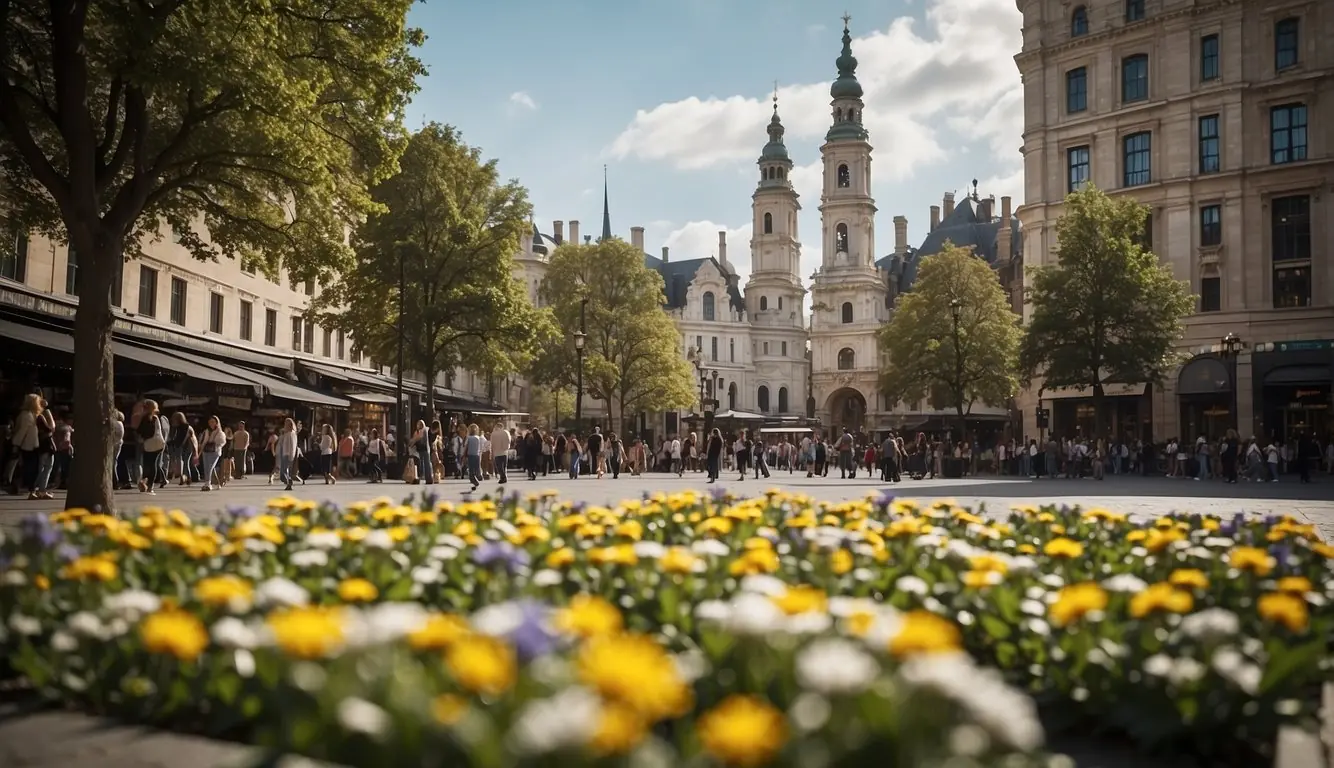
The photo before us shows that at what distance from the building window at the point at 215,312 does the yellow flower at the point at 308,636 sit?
36.0 meters

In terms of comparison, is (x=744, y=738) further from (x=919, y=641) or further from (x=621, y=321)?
(x=621, y=321)

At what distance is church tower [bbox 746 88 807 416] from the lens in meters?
117

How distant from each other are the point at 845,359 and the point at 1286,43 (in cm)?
6463

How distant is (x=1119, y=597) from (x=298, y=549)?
13.6 feet

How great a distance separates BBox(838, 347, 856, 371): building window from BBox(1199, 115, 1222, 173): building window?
61365 millimetres

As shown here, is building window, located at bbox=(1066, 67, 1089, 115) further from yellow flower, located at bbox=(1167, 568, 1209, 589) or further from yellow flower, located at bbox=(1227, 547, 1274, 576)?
yellow flower, located at bbox=(1167, 568, 1209, 589)

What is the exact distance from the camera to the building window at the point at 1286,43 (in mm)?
44531

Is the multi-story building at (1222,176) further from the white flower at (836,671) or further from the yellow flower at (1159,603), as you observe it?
the white flower at (836,671)

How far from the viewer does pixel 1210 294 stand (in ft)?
151

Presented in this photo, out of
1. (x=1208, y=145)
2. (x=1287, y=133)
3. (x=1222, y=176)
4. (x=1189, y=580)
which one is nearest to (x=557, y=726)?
(x=1189, y=580)

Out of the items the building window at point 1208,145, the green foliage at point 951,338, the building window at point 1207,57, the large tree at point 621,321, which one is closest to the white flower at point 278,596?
the green foliage at point 951,338

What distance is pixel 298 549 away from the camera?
5.81m

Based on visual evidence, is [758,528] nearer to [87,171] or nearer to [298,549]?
[298,549]

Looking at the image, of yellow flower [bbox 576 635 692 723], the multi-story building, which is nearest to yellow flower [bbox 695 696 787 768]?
yellow flower [bbox 576 635 692 723]
